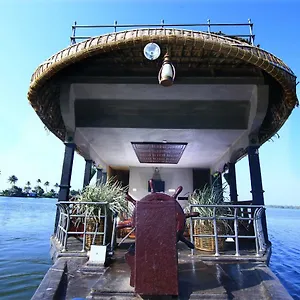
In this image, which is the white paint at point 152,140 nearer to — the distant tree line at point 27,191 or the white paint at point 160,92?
the white paint at point 160,92

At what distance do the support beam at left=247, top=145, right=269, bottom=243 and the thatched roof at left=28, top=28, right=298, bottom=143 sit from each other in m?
0.68

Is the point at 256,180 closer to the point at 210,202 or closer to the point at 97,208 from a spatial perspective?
the point at 210,202

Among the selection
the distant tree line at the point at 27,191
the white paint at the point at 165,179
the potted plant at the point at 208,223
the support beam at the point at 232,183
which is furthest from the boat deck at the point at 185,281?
the distant tree line at the point at 27,191

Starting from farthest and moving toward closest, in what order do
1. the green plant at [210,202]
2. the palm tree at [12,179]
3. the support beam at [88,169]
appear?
1. the palm tree at [12,179]
2. the support beam at [88,169]
3. the green plant at [210,202]

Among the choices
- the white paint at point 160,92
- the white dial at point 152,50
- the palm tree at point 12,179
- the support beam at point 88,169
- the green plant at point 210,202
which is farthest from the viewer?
the palm tree at point 12,179

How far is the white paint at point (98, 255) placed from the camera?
2.99 meters

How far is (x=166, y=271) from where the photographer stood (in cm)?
202

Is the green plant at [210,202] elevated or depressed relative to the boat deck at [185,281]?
elevated

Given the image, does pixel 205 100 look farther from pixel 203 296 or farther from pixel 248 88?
pixel 203 296

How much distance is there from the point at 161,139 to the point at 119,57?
259cm

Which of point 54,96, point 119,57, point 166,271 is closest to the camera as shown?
point 166,271

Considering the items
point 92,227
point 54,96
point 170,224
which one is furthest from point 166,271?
Result: point 54,96

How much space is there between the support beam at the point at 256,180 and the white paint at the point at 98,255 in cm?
307

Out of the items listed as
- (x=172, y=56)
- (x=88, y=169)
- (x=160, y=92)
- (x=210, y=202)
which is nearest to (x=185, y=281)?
(x=210, y=202)
